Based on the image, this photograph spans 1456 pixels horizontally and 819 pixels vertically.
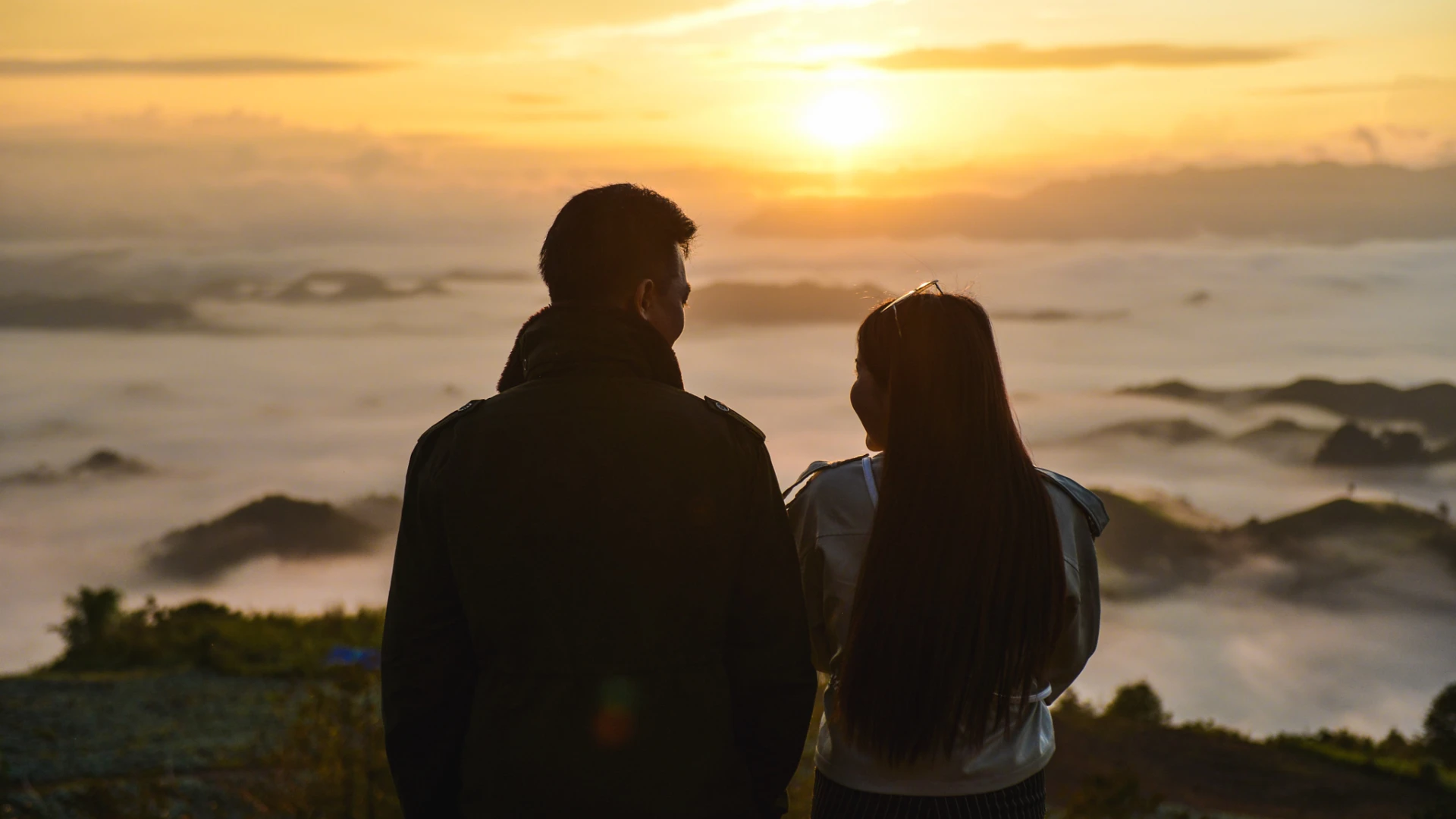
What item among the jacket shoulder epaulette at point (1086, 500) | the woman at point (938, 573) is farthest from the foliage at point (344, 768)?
the jacket shoulder epaulette at point (1086, 500)

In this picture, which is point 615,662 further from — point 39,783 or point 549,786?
point 39,783

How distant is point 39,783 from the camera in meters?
7.16

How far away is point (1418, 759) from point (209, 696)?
32.6 feet

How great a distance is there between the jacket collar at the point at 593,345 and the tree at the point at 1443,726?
10547 mm

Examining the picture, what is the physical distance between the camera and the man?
99.7 inches

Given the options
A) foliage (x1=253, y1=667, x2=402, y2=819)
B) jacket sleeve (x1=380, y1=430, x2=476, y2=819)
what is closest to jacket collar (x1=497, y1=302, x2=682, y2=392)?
jacket sleeve (x1=380, y1=430, x2=476, y2=819)

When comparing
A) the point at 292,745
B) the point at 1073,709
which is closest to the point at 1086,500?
the point at 292,745

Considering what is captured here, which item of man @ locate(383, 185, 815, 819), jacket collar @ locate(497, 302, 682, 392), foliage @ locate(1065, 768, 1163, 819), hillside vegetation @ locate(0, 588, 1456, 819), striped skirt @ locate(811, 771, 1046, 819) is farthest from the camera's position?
hillside vegetation @ locate(0, 588, 1456, 819)

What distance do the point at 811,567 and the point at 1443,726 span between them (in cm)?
1027

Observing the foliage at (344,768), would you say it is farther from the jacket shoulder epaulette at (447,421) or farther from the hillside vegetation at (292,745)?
the jacket shoulder epaulette at (447,421)

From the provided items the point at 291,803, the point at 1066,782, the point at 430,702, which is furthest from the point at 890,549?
the point at 1066,782

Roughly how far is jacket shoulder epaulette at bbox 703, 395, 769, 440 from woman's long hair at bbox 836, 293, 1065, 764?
0.96ft

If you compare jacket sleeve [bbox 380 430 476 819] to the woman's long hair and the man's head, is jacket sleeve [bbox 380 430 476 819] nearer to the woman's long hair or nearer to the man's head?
the man's head

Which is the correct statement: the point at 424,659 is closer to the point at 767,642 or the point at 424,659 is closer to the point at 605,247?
the point at 767,642
